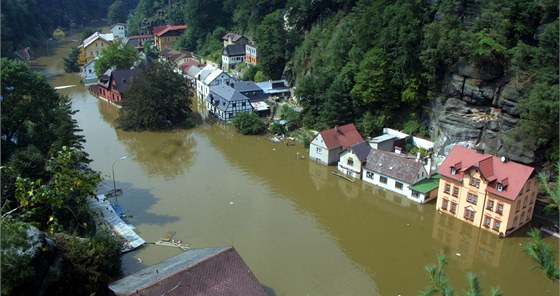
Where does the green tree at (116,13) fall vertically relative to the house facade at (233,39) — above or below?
above

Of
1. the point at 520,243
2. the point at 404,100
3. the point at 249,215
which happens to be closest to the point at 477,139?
the point at 404,100

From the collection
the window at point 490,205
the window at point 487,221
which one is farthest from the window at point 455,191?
the window at point 487,221

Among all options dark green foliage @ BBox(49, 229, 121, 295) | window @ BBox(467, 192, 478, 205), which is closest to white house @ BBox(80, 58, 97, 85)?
dark green foliage @ BBox(49, 229, 121, 295)

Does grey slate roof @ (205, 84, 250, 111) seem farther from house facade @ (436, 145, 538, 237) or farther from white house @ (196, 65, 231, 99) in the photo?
house facade @ (436, 145, 538, 237)

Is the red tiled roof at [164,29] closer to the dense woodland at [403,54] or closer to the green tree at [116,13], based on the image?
the green tree at [116,13]

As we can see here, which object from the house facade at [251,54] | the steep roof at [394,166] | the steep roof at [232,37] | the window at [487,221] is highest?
the steep roof at [232,37]

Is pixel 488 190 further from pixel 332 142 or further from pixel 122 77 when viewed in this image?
pixel 122 77
